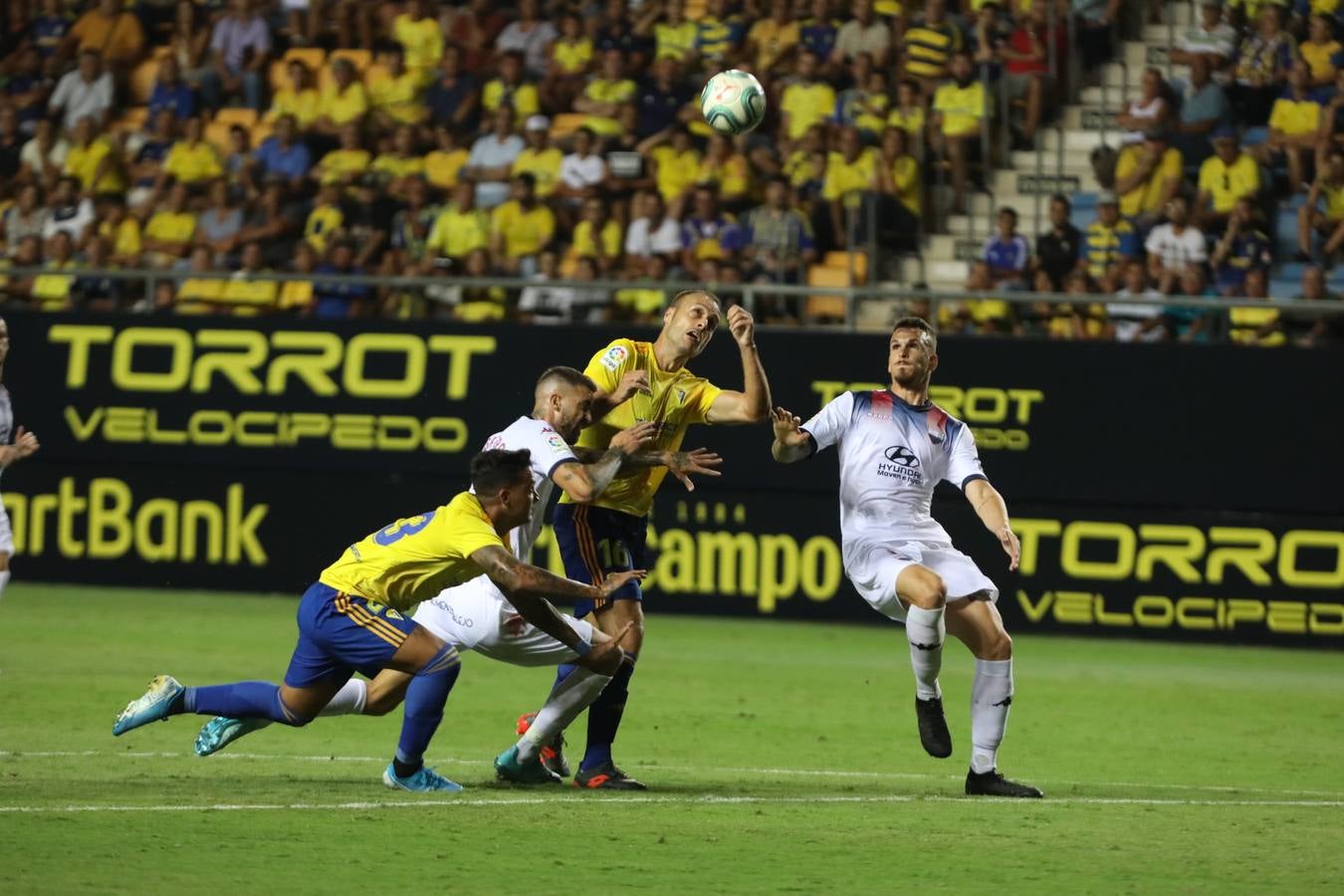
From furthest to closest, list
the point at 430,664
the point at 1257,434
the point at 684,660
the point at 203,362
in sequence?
the point at 203,362
the point at 1257,434
the point at 684,660
the point at 430,664

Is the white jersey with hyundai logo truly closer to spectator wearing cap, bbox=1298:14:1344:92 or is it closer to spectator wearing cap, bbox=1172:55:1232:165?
spectator wearing cap, bbox=1172:55:1232:165

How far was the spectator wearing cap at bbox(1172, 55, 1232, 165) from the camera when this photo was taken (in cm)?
1745

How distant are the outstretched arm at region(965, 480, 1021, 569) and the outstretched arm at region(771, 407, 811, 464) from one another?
30.9 inches

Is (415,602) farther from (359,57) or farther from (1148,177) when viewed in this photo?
(359,57)

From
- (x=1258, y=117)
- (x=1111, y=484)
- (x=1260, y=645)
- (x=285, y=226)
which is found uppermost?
(x=1258, y=117)

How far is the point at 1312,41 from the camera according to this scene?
17.6 metres

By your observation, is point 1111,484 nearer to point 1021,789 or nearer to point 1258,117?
point 1258,117

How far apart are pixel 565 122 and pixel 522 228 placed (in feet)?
6.51

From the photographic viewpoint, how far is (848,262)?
1722cm

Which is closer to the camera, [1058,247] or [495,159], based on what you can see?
[1058,247]

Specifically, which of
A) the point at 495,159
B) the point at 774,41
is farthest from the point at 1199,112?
the point at 495,159

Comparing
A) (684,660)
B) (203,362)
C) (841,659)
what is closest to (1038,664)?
(841,659)

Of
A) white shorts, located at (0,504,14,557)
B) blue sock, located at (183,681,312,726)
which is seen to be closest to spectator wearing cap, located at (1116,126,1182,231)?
white shorts, located at (0,504,14,557)

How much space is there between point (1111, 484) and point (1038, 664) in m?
1.88
